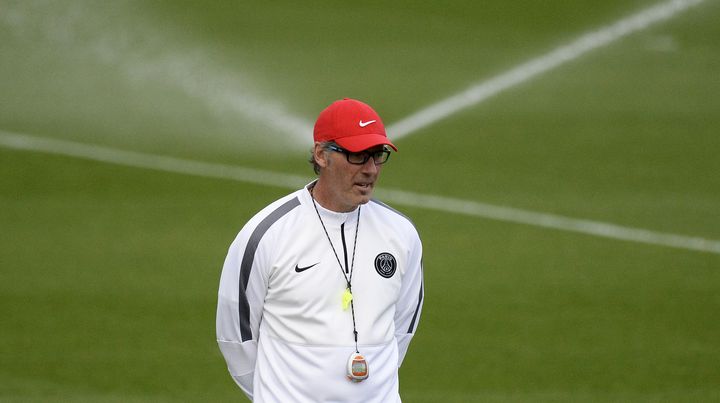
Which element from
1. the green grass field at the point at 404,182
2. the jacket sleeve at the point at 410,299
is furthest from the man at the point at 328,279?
the green grass field at the point at 404,182

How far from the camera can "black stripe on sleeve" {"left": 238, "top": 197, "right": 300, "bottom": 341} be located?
4.14 metres

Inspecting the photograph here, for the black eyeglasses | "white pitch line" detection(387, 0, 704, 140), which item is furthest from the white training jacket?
"white pitch line" detection(387, 0, 704, 140)

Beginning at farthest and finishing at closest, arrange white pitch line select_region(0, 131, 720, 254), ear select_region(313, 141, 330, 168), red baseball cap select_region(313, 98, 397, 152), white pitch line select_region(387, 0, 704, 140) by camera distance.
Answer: white pitch line select_region(387, 0, 704, 140)
white pitch line select_region(0, 131, 720, 254)
ear select_region(313, 141, 330, 168)
red baseball cap select_region(313, 98, 397, 152)

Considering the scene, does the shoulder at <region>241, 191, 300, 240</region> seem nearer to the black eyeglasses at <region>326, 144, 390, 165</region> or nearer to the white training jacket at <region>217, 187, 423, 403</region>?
the white training jacket at <region>217, 187, 423, 403</region>

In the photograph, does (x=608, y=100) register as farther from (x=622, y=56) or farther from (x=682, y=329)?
(x=682, y=329)

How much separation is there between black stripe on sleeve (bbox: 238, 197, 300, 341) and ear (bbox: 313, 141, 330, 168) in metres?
0.17

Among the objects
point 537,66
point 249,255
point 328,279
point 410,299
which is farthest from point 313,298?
point 537,66

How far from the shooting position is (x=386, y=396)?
4195 millimetres

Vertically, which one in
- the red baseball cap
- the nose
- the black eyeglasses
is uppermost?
the red baseball cap

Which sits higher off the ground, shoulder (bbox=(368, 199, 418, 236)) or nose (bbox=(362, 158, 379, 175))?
nose (bbox=(362, 158, 379, 175))

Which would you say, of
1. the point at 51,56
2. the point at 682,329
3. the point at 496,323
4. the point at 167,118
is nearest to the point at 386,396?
the point at 496,323

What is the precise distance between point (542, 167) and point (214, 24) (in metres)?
2.30

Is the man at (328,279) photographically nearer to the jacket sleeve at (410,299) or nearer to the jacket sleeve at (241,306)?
the jacket sleeve at (241,306)

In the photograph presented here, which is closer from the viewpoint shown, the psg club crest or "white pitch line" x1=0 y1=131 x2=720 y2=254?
the psg club crest
